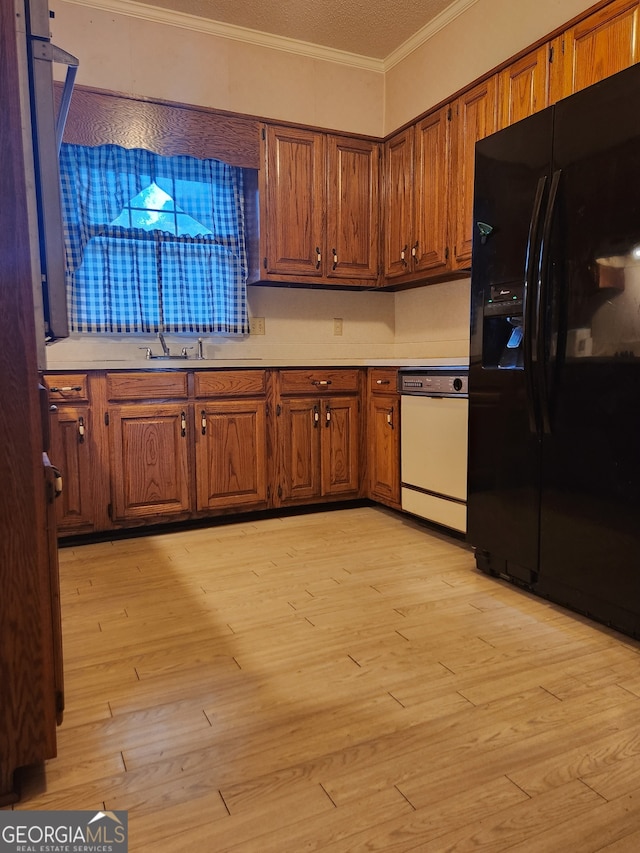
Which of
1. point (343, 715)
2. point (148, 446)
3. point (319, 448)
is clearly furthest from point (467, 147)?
point (343, 715)

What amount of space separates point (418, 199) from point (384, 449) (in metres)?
1.48

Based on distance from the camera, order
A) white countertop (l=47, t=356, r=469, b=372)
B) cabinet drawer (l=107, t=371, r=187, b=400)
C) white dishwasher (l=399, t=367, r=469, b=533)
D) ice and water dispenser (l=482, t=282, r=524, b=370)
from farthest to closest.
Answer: cabinet drawer (l=107, t=371, r=187, b=400), white countertop (l=47, t=356, r=469, b=372), white dishwasher (l=399, t=367, r=469, b=533), ice and water dispenser (l=482, t=282, r=524, b=370)

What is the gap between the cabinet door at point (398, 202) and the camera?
3.56m

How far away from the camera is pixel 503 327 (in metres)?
2.36

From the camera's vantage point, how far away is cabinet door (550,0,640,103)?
2.23m

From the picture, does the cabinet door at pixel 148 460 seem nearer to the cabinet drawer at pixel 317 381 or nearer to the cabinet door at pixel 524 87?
the cabinet drawer at pixel 317 381

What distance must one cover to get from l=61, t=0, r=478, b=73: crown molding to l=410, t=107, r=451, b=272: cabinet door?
56 cm

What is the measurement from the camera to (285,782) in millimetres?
1258

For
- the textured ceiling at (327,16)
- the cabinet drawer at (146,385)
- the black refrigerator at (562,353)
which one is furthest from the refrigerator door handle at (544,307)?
the textured ceiling at (327,16)

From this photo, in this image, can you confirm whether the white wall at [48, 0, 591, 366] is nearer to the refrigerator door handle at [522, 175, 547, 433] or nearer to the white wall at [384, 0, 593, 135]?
the white wall at [384, 0, 593, 135]

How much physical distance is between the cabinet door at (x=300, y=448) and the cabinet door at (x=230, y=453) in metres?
0.13

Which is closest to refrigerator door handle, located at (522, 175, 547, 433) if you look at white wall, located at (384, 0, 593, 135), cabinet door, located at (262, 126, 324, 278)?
white wall, located at (384, 0, 593, 135)

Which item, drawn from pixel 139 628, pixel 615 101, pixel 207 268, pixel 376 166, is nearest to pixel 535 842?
pixel 139 628

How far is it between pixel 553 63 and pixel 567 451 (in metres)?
1.72
